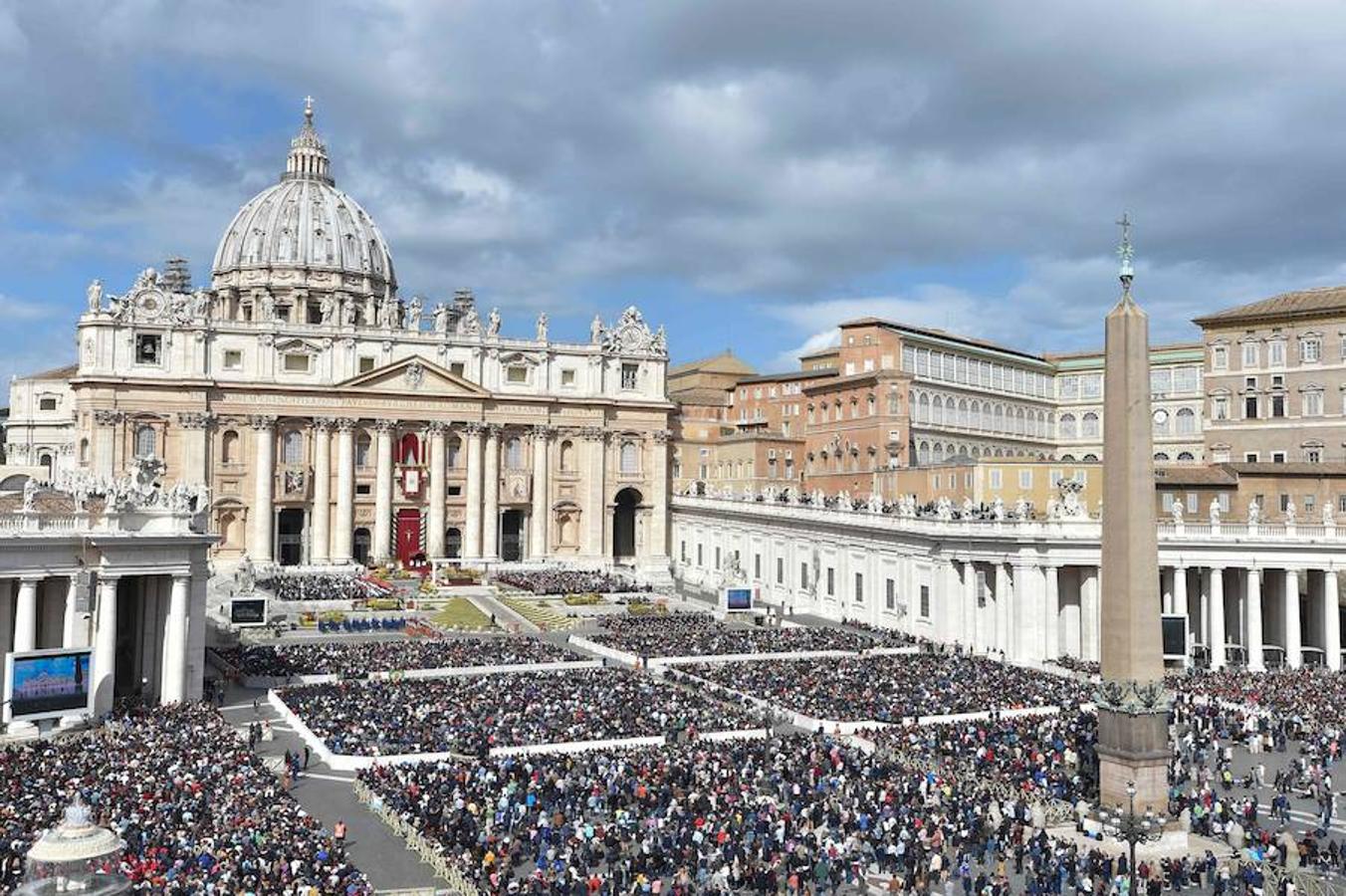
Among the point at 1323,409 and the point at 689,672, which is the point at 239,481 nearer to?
the point at 689,672

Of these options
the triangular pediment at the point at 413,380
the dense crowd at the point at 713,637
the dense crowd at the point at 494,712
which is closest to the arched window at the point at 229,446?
the triangular pediment at the point at 413,380

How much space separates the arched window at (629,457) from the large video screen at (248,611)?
4152 centimetres

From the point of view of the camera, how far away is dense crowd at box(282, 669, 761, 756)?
103ft

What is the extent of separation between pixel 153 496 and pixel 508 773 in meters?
16.4

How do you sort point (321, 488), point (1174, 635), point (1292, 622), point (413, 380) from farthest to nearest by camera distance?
point (413, 380), point (321, 488), point (1292, 622), point (1174, 635)

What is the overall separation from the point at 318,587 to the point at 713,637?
83.3ft

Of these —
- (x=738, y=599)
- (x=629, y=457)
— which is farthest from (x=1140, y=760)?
(x=629, y=457)

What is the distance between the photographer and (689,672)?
139 feet

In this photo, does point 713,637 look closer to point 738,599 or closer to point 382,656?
point 738,599

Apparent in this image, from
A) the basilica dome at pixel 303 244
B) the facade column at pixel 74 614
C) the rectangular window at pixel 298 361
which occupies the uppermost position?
the basilica dome at pixel 303 244

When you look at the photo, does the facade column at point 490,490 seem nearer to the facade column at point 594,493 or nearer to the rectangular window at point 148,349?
the facade column at point 594,493

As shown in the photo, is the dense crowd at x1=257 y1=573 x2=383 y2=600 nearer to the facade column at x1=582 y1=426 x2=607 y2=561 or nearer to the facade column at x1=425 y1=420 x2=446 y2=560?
the facade column at x1=425 y1=420 x2=446 y2=560

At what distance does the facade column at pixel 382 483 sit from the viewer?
81812mm

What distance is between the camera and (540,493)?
86.6 metres
